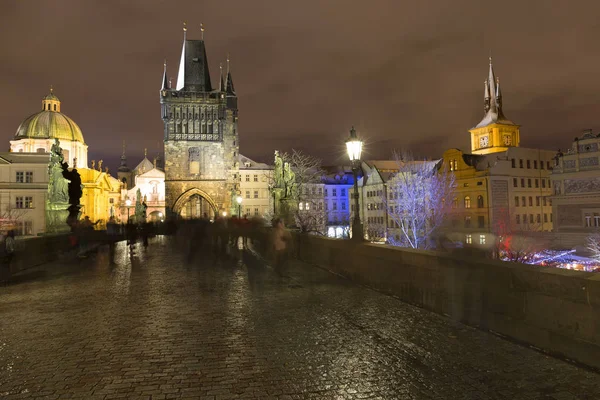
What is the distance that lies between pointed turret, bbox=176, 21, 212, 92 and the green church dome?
74.4ft

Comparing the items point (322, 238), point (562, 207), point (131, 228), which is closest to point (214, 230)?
point (131, 228)

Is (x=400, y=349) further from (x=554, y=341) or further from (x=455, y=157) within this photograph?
(x=455, y=157)

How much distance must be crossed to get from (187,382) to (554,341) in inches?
162

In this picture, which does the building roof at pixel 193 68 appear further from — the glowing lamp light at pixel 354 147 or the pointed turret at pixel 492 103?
the glowing lamp light at pixel 354 147

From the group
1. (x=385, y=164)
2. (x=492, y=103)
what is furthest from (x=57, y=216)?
(x=492, y=103)

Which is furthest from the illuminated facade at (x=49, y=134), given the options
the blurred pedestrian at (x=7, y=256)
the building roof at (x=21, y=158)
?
the blurred pedestrian at (x=7, y=256)

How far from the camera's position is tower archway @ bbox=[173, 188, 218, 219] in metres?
70.9

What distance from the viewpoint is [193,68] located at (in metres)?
76.1

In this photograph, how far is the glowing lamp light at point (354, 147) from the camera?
42.3ft

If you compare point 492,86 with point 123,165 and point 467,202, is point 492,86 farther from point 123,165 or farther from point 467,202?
point 123,165

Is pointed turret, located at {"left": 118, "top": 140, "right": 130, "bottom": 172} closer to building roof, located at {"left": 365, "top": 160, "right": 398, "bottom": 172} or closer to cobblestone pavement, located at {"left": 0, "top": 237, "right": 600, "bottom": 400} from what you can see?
building roof, located at {"left": 365, "top": 160, "right": 398, "bottom": 172}

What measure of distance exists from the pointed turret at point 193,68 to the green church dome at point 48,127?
22.7 metres

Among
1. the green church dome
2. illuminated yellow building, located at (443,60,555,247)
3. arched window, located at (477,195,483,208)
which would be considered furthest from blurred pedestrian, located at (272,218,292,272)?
the green church dome

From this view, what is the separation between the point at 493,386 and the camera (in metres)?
4.59
